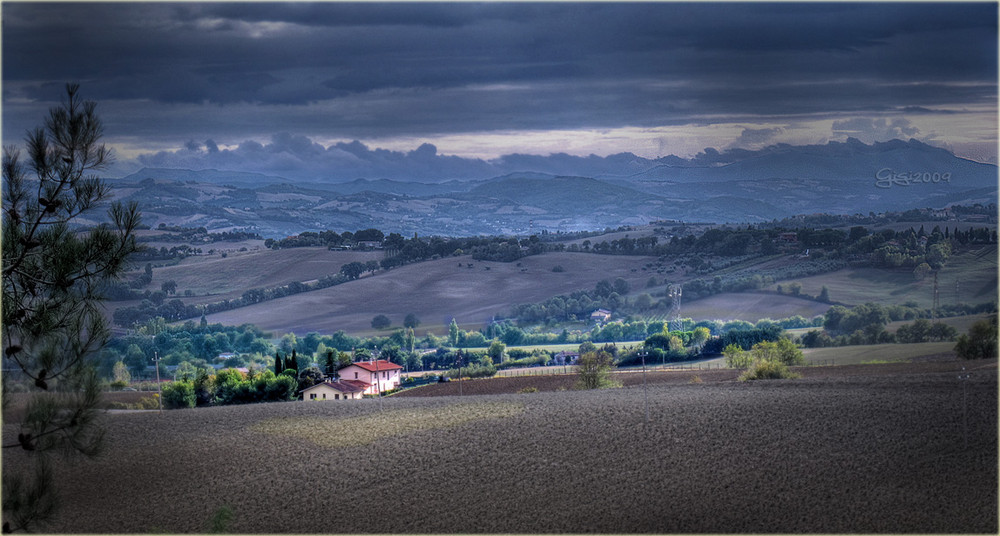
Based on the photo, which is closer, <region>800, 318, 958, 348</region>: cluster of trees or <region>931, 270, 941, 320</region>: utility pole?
<region>800, 318, 958, 348</region>: cluster of trees

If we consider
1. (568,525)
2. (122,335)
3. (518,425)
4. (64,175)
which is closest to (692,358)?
(518,425)

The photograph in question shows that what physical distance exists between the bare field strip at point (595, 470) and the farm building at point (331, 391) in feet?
16.7

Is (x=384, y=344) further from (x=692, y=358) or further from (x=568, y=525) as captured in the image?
(x=568, y=525)

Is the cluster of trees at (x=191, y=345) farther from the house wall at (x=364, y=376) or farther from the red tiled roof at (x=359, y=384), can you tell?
the red tiled roof at (x=359, y=384)

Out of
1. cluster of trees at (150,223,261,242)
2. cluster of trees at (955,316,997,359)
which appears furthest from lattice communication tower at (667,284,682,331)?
cluster of trees at (150,223,261,242)

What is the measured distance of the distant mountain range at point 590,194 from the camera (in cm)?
6444

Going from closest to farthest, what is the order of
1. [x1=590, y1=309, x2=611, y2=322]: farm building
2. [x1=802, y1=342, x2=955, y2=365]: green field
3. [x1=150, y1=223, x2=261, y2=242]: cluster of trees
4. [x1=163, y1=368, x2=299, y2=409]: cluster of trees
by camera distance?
1. [x1=163, y1=368, x2=299, y2=409]: cluster of trees
2. [x1=802, y1=342, x2=955, y2=365]: green field
3. [x1=590, y1=309, x2=611, y2=322]: farm building
4. [x1=150, y1=223, x2=261, y2=242]: cluster of trees

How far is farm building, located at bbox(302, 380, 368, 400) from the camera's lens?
24.3m

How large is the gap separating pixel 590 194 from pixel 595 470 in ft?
245

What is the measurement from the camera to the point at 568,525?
38.7 feet

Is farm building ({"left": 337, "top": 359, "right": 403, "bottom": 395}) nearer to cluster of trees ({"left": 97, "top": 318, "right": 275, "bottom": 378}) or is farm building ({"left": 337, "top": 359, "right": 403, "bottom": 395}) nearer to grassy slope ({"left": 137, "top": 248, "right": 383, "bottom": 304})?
cluster of trees ({"left": 97, "top": 318, "right": 275, "bottom": 378})

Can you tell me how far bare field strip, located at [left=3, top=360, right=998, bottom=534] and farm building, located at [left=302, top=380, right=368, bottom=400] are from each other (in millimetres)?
5076

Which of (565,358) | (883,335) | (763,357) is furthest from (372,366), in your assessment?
(883,335)

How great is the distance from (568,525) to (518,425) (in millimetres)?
5430
